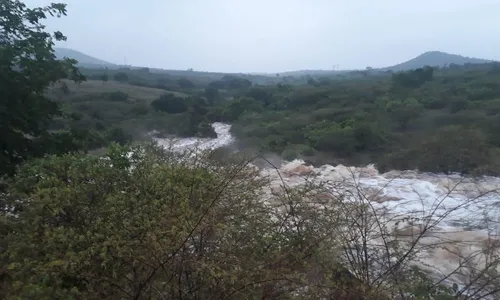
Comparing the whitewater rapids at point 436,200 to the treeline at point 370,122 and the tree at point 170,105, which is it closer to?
the treeline at point 370,122

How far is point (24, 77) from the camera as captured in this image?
21.1 ft

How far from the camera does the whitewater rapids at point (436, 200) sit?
4.60 m

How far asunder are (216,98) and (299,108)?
10.6 metres

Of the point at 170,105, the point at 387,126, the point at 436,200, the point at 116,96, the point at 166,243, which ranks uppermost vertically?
the point at 166,243

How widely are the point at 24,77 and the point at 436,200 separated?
5.71 m

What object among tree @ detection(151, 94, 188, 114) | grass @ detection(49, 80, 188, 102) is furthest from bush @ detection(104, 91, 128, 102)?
tree @ detection(151, 94, 188, 114)

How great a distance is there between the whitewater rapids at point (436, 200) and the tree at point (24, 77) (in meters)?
1.84

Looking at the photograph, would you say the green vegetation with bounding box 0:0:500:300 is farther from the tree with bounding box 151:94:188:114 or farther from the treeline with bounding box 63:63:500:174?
the tree with bounding box 151:94:188:114

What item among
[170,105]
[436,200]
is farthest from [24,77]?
[170,105]

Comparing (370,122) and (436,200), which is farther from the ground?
(436,200)

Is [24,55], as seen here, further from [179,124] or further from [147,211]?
[179,124]

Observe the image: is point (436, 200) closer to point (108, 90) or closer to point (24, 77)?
point (24, 77)

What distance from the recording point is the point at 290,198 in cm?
364

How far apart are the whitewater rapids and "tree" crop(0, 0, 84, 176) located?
184cm
